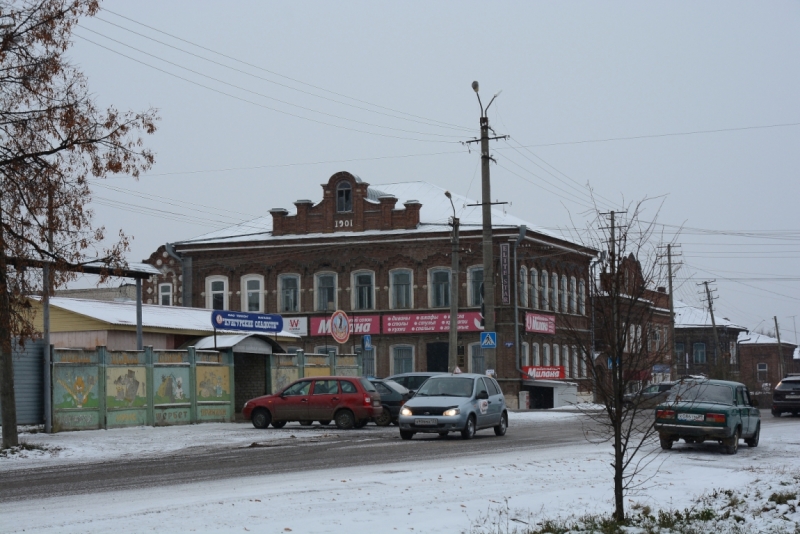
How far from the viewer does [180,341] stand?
143 feet

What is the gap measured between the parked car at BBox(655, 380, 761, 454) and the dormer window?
40984mm

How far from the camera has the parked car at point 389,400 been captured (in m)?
33.0

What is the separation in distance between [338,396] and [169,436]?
519 centimetres

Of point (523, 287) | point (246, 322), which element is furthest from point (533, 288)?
point (246, 322)

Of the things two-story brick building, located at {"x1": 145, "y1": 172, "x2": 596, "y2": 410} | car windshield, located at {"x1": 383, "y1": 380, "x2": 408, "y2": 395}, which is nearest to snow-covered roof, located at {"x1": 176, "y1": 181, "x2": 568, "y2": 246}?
two-story brick building, located at {"x1": 145, "y1": 172, "x2": 596, "y2": 410}

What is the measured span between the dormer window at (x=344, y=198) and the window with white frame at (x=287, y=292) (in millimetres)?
5127

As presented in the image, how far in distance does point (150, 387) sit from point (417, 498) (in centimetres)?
2018

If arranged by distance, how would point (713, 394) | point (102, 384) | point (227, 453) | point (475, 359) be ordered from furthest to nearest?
point (475, 359) < point (102, 384) < point (713, 394) < point (227, 453)

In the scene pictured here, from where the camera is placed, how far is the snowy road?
16.7 m

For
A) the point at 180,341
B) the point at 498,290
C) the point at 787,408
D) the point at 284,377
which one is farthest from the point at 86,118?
the point at 498,290

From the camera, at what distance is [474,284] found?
6072cm

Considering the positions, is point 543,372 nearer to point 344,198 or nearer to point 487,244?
point 344,198

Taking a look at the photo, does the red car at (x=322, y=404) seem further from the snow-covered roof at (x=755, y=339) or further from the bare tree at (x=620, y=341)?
the snow-covered roof at (x=755, y=339)

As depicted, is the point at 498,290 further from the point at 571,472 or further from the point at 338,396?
the point at 571,472
